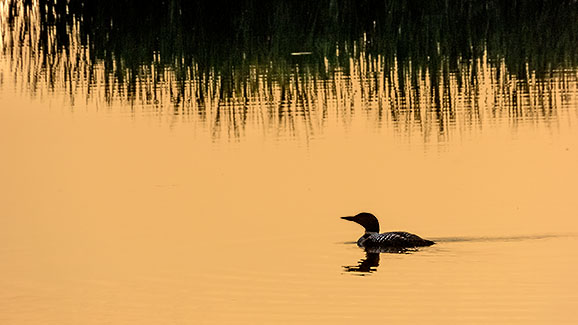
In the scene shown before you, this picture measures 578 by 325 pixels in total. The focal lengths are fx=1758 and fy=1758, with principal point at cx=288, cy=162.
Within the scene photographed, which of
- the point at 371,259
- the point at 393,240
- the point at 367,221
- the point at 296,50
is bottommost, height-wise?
the point at 371,259

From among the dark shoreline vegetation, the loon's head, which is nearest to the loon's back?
the loon's head

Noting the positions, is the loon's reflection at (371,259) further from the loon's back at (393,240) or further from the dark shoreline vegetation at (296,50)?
the dark shoreline vegetation at (296,50)

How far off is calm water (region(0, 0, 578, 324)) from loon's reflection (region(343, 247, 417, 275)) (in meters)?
0.04

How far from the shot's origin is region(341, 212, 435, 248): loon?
9977 mm

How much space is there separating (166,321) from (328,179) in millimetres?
3638

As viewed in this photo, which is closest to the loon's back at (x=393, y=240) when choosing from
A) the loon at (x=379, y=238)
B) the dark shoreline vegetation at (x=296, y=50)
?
the loon at (x=379, y=238)

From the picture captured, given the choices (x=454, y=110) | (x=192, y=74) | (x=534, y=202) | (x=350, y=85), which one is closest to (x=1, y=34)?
(x=192, y=74)

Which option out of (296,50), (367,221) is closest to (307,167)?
(367,221)

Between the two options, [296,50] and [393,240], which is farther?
[296,50]

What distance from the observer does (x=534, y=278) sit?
8898mm

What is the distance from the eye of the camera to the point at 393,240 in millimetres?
10195

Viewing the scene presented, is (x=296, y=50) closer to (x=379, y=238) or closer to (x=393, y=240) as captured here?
(x=379, y=238)

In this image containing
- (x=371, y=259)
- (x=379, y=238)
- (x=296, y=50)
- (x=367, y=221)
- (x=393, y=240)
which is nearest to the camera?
(x=371, y=259)

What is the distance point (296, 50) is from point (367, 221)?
23.4ft
